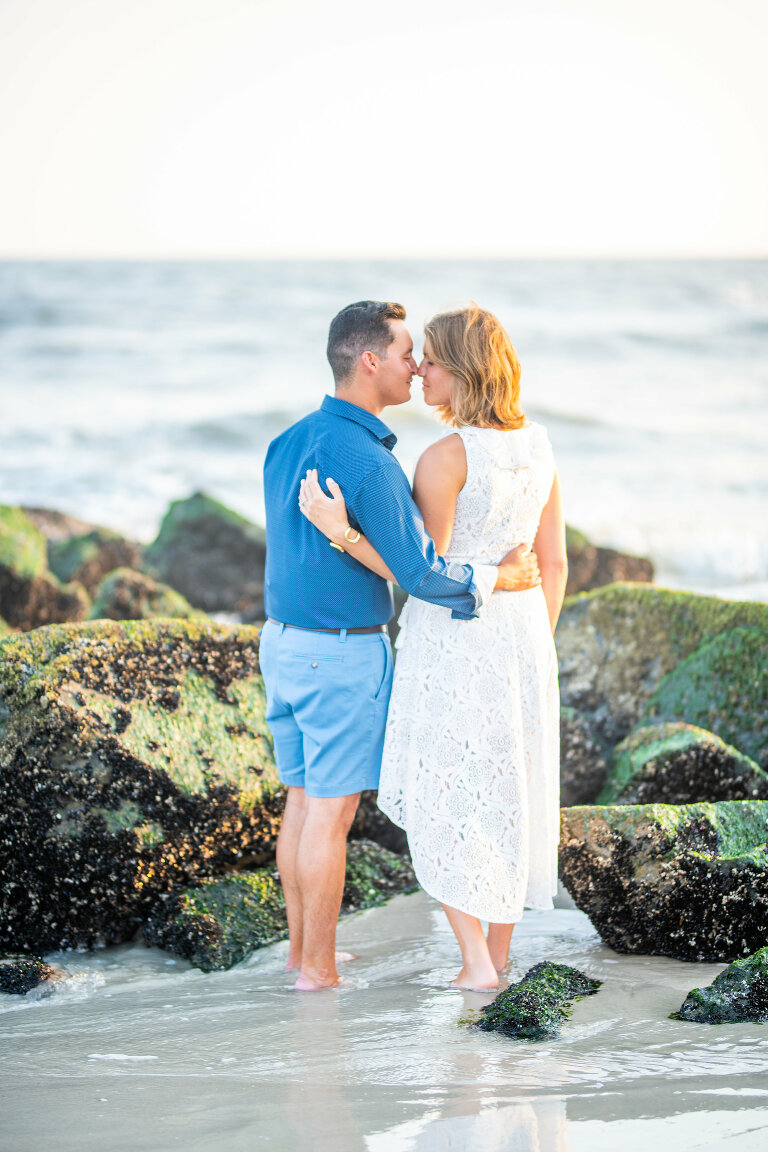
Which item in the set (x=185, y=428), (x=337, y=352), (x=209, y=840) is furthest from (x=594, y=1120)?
(x=185, y=428)

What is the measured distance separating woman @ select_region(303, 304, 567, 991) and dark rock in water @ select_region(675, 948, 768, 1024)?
0.68 m

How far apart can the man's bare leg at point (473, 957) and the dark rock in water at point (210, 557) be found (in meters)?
6.51

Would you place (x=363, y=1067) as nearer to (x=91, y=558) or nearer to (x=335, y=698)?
(x=335, y=698)

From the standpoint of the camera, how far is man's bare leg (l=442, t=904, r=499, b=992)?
3.81 meters

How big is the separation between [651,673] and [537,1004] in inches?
105

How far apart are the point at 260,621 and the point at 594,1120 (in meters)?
5.97

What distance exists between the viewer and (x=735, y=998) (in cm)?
337

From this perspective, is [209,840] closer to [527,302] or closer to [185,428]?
[185,428]

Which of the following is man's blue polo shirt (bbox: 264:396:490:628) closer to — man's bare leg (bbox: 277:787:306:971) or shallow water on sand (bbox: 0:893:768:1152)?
man's bare leg (bbox: 277:787:306:971)

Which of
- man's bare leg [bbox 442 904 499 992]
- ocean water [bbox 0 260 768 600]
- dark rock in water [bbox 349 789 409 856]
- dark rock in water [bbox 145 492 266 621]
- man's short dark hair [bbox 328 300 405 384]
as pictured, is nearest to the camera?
man's bare leg [bbox 442 904 499 992]

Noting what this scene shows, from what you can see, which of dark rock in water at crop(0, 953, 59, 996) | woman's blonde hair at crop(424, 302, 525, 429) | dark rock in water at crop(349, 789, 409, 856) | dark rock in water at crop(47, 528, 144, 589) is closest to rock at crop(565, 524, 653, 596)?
dark rock in water at crop(349, 789, 409, 856)

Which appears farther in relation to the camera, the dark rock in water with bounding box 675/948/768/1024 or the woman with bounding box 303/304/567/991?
the woman with bounding box 303/304/567/991

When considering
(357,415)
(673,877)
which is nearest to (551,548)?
(357,415)

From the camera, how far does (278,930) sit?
4402 mm
